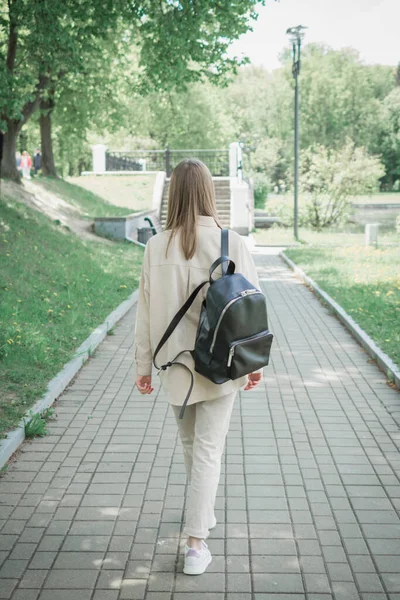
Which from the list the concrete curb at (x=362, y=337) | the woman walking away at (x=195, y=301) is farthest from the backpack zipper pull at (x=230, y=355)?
the concrete curb at (x=362, y=337)

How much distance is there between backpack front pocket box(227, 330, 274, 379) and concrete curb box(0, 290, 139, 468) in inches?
98.5

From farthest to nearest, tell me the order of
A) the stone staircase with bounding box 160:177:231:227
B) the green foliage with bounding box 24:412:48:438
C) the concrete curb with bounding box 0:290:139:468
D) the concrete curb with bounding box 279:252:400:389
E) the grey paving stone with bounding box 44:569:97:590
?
the stone staircase with bounding box 160:177:231:227
the concrete curb with bounding box 279:252:400:389
the green foliage with bounding box 24:412:48:438
the concrete curb with bounding box 0:290:139:468
the grey paving stone with bounding box 44:569:97:590

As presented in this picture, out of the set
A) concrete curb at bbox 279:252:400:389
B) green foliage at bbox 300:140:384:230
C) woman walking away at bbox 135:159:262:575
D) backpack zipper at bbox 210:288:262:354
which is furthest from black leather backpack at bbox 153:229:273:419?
green foliage at bbox 300:140:384:230

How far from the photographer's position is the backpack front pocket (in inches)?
129

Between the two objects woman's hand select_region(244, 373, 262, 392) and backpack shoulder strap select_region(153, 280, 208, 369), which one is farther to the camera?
woman's hand select_region(244, 373, 262, 392)

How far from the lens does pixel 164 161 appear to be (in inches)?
1515

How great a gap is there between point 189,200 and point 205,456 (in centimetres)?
126

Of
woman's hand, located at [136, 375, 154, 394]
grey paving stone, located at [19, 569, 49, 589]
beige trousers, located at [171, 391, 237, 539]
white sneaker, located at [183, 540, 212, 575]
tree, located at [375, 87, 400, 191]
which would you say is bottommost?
grey paving stone, located at [19, 569, 49, 589]

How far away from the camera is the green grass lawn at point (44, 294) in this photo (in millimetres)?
6992

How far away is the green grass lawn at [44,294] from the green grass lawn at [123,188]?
1079cm

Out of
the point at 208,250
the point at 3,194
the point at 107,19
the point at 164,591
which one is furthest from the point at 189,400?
the point at 3,194

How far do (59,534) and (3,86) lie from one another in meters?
10.3

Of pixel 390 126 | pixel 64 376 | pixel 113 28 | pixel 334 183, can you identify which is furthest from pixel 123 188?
pixel 390 126

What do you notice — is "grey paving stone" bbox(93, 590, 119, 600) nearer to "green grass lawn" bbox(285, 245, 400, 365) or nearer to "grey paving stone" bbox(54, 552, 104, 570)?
"grey paving stone" bbox(54, 552, 104, 570)
